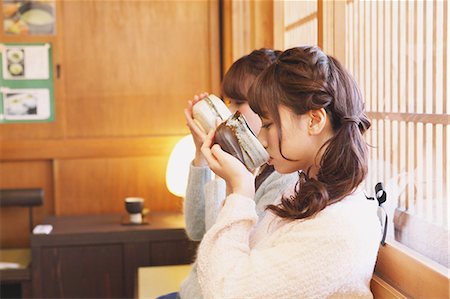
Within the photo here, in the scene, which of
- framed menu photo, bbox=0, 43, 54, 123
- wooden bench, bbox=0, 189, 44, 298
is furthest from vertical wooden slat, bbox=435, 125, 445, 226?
framed menu photo, bbox=0, 43, 54, 123

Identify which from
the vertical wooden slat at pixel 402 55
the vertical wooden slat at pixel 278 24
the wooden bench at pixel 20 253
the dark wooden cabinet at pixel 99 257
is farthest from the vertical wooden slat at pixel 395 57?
the wooden bench at pixel 20 253

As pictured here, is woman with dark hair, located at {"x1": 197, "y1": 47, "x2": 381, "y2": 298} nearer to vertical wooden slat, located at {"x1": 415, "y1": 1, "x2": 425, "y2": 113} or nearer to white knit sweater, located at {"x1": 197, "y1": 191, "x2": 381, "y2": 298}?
white knit sweater, located at {"x1": 197, "y1": 191, "x2": 381, "y2": 298}

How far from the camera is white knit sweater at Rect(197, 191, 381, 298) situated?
1235 mm

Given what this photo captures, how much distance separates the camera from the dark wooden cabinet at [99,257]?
327cm

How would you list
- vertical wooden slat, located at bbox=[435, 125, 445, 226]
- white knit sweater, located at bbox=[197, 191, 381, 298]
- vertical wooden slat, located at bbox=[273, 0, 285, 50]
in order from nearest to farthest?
white knit sweater, located at bbox=[197, 191, 381, 298], vertical wooden slat, located at bbox=[435, 125, 445, 226], vertical wooden slat, located at bbox=[273, 0, 285, 50]

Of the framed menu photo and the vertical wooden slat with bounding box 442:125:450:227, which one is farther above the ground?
the framed menu photo

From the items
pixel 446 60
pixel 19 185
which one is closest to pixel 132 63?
pixel 19 185

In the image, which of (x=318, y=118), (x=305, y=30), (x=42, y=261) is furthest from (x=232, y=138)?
(x=42, y=261)

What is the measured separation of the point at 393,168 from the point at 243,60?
0.55m

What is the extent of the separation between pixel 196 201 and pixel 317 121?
36.7 inches

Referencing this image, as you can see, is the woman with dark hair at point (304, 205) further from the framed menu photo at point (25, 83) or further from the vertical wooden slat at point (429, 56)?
the framed menu photo at point (25, 83)

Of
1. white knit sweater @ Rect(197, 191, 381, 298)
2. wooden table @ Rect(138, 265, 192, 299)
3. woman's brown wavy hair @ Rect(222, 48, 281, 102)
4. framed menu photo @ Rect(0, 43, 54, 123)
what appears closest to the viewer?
white knit sweater @ Rect(197, 191, 381, 298)

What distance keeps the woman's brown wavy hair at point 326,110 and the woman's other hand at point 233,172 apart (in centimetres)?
9

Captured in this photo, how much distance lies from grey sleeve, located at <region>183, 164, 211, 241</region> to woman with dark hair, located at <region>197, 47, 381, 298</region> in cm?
72
